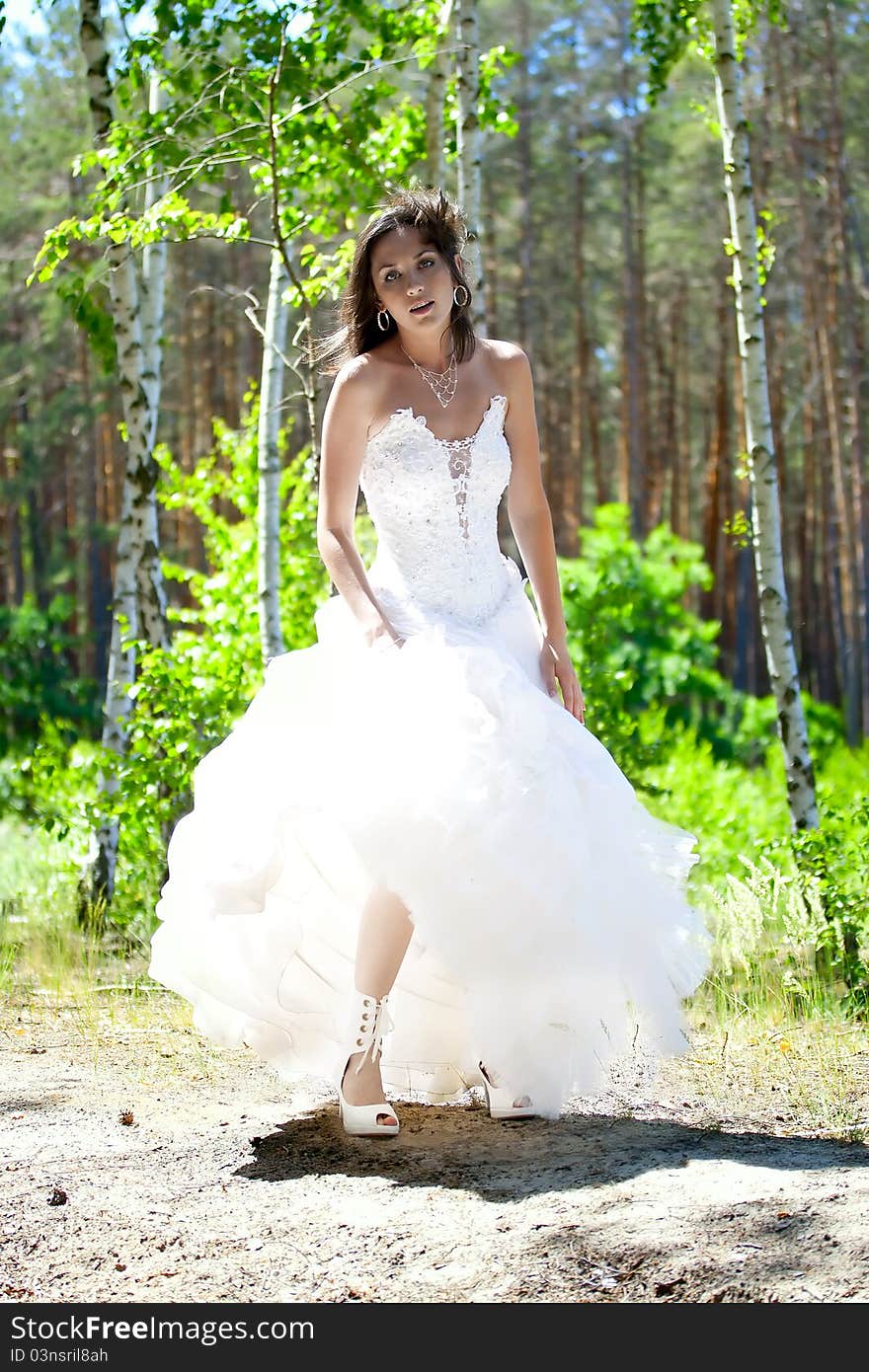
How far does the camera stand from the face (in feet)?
12.9

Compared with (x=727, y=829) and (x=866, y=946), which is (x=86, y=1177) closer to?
(x=866, y=946)

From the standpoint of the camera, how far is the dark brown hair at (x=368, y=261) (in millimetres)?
3961

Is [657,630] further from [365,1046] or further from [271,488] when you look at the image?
[365,1046]

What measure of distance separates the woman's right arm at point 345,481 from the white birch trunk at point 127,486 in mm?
2732

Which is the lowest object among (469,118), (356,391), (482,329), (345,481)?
(345,481)

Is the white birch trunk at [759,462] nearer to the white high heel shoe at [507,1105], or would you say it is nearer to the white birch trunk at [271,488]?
the white birch trunk at [271,488]

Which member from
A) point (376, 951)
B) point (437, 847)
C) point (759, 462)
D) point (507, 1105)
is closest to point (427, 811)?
point (437, 847)

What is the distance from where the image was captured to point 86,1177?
11.9ft

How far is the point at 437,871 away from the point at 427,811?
5.7 inches

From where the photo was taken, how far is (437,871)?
3426 millimetres

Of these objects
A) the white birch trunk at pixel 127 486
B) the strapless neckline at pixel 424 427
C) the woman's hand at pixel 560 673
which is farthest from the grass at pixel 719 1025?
the strapless neckline at pixel 424 427

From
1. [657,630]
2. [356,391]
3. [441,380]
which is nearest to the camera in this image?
[356,391]

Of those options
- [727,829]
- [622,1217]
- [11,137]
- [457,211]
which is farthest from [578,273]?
[622,1217]

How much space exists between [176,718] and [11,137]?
2021 cm
